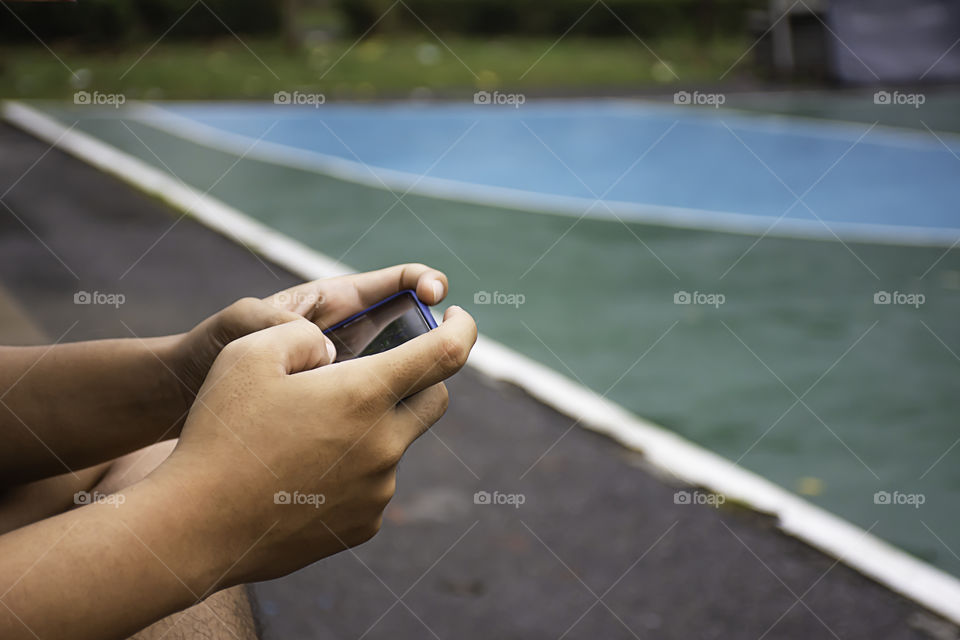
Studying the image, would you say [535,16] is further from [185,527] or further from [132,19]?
[185,527]

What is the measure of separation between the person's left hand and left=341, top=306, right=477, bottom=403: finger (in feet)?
0.98

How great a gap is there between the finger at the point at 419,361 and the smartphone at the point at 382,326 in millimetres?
200

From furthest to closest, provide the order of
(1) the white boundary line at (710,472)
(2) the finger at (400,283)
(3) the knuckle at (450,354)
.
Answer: (1) the white boundary line at (710,472) < (2) the finger at (400,283) < (3) the knuckle at (450,354)

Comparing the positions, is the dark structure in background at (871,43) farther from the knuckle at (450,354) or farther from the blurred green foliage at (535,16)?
the knuckle at (450,354)

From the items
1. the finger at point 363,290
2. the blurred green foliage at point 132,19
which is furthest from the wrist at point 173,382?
the blurred green foliage at point 132,19

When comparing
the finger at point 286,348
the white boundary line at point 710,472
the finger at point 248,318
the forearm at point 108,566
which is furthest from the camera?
the white boundary line at point 710,472

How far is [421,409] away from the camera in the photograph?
1455 millimetres

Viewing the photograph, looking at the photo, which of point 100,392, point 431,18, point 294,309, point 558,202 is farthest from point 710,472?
point 431,18

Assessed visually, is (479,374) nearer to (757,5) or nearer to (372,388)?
(372,388)

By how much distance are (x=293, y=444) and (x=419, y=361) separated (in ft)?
0.82

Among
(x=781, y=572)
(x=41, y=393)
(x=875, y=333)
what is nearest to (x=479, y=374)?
(x=781, y=572)

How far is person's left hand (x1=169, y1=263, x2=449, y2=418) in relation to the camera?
5.43 ft

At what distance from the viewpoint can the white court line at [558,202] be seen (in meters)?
7.02

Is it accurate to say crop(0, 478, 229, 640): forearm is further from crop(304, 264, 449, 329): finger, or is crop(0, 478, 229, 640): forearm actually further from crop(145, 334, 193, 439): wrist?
crop(304, 264, 449, 329): finger
